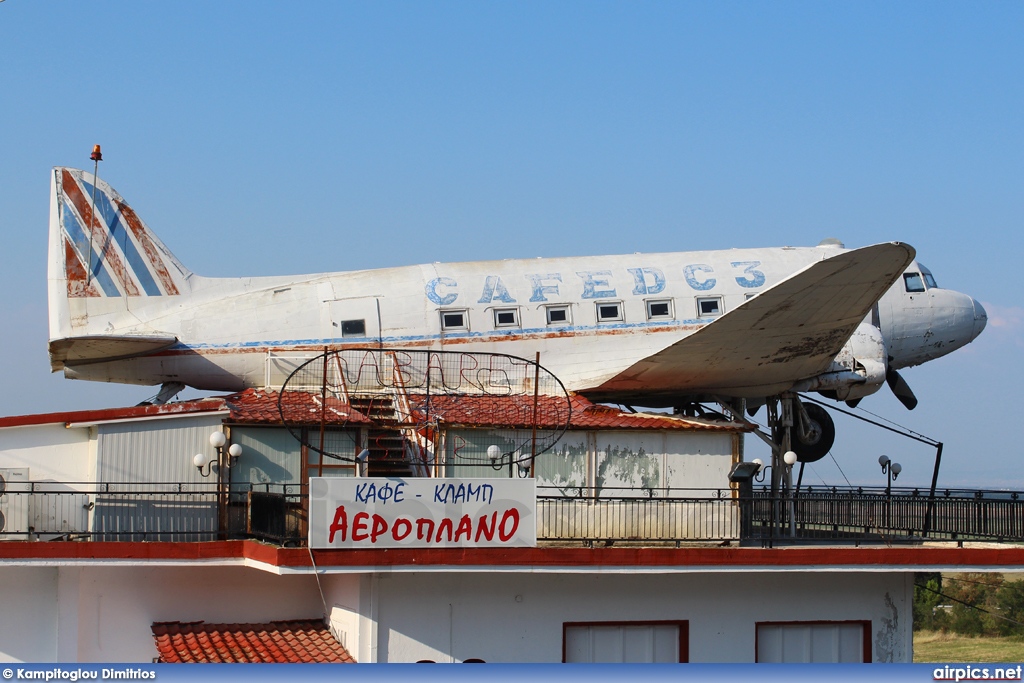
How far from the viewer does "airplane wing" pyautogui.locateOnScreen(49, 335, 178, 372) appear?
2673 cm

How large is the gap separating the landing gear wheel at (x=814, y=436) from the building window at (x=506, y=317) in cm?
812

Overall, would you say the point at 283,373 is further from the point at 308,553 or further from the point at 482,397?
the point at 308,553

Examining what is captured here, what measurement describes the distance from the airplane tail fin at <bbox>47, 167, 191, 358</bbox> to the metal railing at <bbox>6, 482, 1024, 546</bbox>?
6257 millimetres

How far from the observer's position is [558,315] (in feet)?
95.9

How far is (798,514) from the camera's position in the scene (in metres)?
25.8

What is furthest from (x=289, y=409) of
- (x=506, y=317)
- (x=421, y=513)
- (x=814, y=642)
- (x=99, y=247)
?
(x=814, y=642)

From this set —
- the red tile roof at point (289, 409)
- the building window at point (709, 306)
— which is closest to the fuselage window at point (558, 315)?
the building window at point (709, 306)

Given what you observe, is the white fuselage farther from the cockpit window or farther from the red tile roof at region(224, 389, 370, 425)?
the cockpit window

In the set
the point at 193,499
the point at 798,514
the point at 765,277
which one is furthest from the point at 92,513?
the point at 765,277

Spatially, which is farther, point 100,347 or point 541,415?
point 100,347

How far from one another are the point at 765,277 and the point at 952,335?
591 centimetres

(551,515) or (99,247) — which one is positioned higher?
(99,247)

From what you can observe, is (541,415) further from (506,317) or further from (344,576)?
(344,576)

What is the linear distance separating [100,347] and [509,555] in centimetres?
1168
